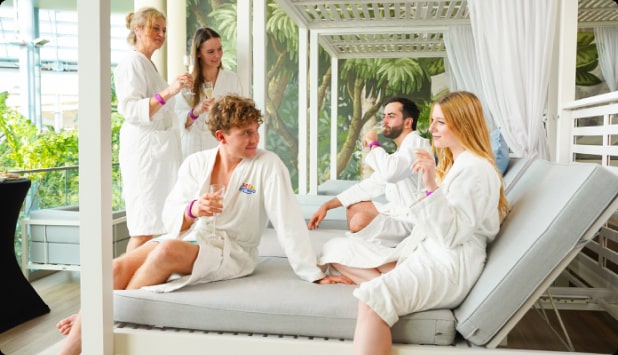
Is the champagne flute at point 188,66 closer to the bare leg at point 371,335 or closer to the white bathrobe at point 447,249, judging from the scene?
the white bathrobe at point 447,249

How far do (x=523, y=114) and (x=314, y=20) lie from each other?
344 centimetres

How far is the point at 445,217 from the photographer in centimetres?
192

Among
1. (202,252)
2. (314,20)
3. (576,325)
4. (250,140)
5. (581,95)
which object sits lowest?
(576,325)

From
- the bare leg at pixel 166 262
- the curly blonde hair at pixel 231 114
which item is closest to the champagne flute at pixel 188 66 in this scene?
the curly blonde hair at pixel 231 114

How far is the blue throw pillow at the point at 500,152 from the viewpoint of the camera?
3.07m

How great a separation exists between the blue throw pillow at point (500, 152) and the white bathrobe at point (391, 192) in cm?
41

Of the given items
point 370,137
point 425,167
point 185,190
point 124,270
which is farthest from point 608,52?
point 124,270

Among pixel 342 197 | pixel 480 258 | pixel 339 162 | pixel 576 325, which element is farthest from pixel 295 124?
pixel 480 258

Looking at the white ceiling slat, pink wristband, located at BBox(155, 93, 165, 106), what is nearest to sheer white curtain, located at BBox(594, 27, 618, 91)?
the white ceiling slat

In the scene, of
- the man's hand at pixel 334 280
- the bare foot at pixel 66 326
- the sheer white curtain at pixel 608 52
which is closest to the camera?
the bare foot at pixel 66 326

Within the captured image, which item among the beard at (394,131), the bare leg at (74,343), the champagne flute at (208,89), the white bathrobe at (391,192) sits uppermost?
the champagne flute at (208,89)

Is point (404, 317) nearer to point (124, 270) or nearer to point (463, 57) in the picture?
point (124, 270)

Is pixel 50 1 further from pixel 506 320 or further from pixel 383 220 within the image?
pixel 506 320

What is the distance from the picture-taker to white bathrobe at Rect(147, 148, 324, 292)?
2.26 m
